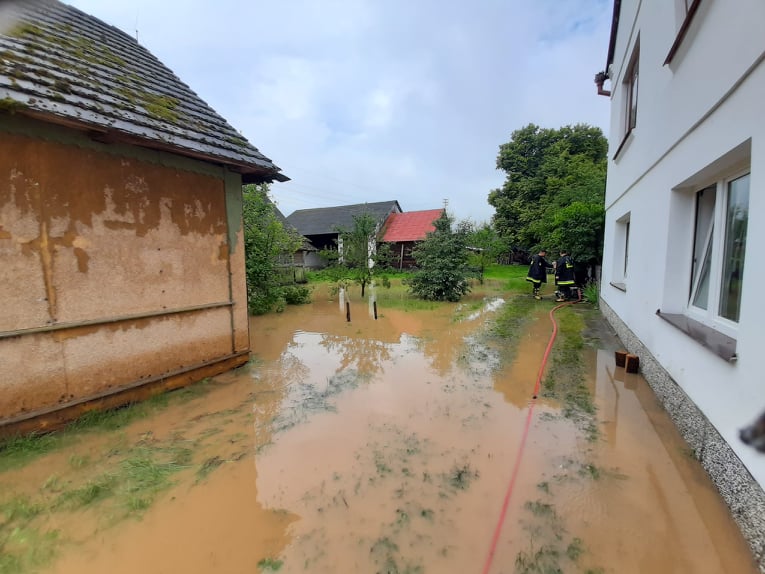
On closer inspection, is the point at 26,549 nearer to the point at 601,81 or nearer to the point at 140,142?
the point at 140,142

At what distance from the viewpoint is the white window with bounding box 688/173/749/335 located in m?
3.33

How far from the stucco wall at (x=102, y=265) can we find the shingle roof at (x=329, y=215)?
26.1 metres

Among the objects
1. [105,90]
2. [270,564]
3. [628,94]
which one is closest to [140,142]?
[105,90]

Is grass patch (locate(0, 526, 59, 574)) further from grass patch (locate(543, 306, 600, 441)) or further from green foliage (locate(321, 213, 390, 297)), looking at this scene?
green foliage (locate(321, 213, 390, 297))

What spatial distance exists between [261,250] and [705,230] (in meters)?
9.90

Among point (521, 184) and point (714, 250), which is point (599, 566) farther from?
point (521, 184)

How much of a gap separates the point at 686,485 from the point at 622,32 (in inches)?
366

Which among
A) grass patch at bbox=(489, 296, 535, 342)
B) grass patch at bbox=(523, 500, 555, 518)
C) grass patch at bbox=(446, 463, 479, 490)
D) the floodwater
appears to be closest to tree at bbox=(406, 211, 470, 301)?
grass patch at bbox=(489, 296, 535, 342)

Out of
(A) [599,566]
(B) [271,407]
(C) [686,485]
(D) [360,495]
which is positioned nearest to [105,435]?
(B) [271,407]

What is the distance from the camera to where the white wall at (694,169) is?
2.62 meters

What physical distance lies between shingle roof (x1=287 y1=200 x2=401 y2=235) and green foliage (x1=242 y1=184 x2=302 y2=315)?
19.6 metres

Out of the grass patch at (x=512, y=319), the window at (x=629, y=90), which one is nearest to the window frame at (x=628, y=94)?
the window at (x=629, y=90)

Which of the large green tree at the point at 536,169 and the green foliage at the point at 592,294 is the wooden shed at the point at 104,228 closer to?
the green foliage at the point at 592,294

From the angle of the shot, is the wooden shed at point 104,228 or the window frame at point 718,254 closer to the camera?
the window frame at point 718,254
